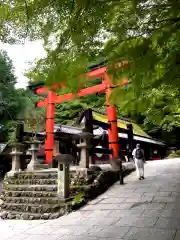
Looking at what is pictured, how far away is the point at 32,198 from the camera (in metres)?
8.62

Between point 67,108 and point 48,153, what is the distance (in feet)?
46.8

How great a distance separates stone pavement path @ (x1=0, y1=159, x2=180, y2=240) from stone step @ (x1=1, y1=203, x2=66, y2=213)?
23.0 inches

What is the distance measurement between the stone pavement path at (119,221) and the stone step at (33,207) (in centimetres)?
58

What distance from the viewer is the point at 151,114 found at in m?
3.74

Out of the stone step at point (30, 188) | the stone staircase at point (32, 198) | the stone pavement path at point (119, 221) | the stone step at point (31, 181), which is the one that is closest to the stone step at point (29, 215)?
the stone staircase at point (32, 198)

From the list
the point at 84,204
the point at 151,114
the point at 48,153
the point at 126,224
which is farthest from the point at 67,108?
the point at 151,114

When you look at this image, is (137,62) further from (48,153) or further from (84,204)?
(48,153)

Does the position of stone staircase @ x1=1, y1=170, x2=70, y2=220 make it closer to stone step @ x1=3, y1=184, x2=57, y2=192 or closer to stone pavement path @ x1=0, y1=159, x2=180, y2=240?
stone step @ x1=3, y1=184, x2=57, y2=192

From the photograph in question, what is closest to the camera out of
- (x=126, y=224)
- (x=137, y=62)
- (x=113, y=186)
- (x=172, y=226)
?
A: (x=137, y=62)

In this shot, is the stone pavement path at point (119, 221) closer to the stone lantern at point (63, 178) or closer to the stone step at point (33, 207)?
the stone step at point (33, 207)

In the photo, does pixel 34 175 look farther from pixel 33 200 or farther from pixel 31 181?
pixel 33 200

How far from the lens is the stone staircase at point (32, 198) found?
A: 7.71m

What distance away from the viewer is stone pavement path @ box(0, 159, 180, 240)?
16.9 feet

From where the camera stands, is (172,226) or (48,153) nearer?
(172,226)
